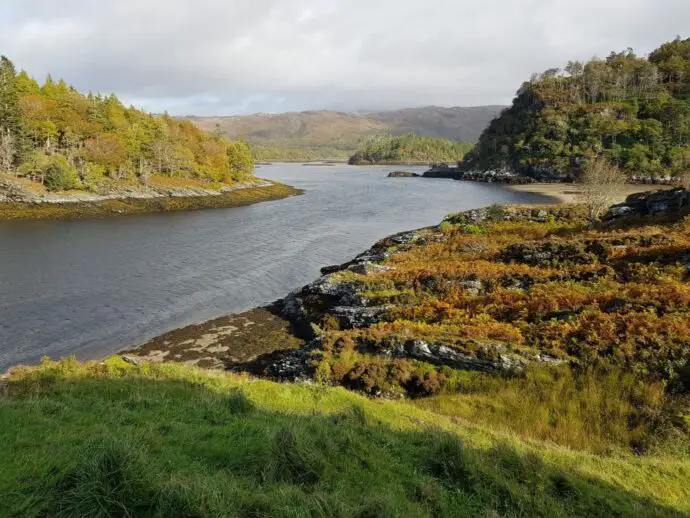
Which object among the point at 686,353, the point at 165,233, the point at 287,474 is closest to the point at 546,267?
the point at 686,353

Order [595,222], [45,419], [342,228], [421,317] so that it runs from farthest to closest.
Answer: [342,228]
[595,222]
[421,317]
[45,419]

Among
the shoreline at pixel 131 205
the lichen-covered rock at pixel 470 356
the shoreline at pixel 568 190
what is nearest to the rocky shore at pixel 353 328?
the lichen-covered rock at pixel 470 356

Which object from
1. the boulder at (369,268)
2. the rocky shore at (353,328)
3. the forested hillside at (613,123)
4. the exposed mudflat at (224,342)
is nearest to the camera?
the rocky shore at (353,328)

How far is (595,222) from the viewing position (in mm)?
46500

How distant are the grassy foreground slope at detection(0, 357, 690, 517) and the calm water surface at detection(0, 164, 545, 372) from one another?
19885 millimetres

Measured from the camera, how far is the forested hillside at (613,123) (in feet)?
486

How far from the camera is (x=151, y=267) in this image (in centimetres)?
5341

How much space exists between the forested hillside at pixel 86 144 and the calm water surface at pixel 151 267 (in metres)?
23.2

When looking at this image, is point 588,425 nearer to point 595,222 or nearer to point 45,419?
point 45,419

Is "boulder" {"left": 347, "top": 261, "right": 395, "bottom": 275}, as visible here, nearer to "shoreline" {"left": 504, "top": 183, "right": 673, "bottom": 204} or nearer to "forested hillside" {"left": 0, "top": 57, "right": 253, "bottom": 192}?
"shoreline" {"left": 504, "top": 183, "right": 673, "bottom": 204}

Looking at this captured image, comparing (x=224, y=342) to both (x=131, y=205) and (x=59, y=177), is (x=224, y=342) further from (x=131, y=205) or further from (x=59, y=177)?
(x=59, y=177)

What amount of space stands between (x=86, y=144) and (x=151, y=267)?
75781 mm

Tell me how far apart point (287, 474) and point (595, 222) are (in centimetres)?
4718

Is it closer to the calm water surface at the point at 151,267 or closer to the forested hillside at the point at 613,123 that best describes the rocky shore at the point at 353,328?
the calm water surface at the point at 151,267
